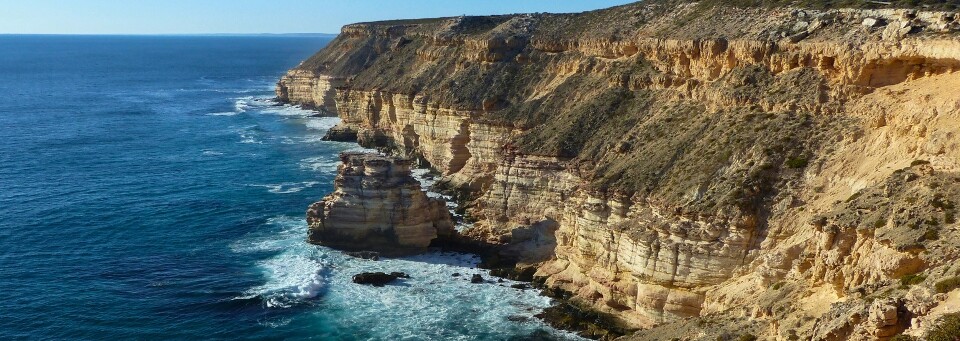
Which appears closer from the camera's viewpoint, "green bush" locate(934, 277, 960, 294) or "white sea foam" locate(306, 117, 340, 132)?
"green bush" locate(934, 277, 960, 294)

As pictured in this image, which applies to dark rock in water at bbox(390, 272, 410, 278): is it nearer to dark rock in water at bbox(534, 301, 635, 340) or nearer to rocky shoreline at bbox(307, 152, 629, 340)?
rocky shoreline at bbox(307, 152, 629, 340)

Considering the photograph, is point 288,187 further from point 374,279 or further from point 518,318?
point 518,318

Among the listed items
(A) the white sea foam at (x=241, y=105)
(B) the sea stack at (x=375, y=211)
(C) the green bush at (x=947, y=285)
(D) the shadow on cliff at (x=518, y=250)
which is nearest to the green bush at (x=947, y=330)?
(C) the green bush at (x=947, y=285)

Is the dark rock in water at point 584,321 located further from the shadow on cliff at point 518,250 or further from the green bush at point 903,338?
the green bush at point 903,338

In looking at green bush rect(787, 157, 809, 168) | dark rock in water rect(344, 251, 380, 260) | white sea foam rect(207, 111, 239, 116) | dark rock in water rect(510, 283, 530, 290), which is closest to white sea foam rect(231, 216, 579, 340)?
dark rock in water rect(510, 283, 530, 290)

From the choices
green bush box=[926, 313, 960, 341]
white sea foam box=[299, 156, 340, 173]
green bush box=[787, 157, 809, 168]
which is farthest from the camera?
white sea foam box=[299, 156, 340, 173]

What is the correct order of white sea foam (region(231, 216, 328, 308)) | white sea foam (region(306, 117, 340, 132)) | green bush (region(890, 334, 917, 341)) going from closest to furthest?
1. green bush (region(890, 334, 917, 341))
2. white sea foam (region(231, 216, 328, 308))
3. white sea foam (region(306, 117, 340, 132))

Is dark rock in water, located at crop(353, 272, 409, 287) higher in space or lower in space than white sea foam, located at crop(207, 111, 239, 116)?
higher

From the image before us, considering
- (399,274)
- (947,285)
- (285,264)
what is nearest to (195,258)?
(285,264)

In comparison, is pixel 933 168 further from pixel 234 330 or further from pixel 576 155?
pixel 234 330
